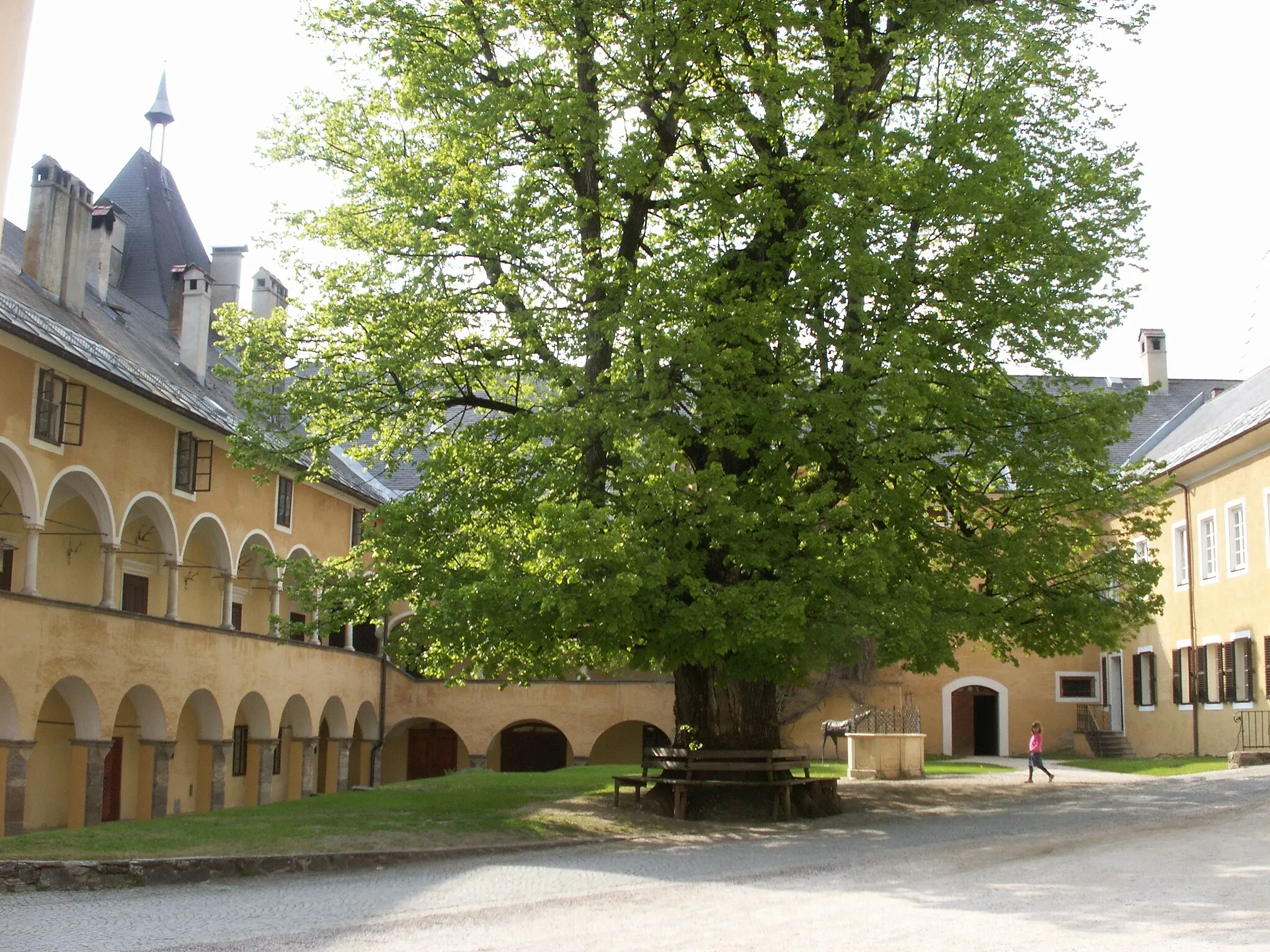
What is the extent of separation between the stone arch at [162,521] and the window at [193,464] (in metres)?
0.64

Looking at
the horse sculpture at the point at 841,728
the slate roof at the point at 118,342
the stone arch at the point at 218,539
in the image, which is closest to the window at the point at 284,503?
the slate roof at the point at 118,342

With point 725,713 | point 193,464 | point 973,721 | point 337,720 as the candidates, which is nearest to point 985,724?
point 973,721

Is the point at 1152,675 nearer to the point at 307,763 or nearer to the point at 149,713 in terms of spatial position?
the point at 307,763

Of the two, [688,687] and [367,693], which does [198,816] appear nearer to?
[688,687]

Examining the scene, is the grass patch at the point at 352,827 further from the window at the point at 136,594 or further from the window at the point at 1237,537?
the window at the point at 1237,537

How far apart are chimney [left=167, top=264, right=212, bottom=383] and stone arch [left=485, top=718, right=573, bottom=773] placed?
16.9 metres

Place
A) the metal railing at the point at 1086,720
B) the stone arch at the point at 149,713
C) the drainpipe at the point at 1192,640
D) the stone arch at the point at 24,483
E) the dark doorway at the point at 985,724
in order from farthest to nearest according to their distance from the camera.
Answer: the dark doorway at the point at 985,724 < the metal railing at the point at 1086,720 < the drainpipe at the point at 1192,640 < the stone arch at the point at 149,713 < the stone arch at the point at 24,483

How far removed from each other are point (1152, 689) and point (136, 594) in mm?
25146

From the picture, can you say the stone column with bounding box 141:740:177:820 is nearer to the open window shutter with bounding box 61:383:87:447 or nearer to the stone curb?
the open window shutter with bounding box 61:383:87:447

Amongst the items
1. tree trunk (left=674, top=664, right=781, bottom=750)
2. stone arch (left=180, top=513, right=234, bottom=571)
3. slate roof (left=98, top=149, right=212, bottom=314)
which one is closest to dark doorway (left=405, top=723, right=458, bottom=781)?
stone arch (left=180, top=513, right=234, bottom=571)

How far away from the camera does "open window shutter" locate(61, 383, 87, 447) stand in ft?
77.0

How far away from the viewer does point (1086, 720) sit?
1537 inches

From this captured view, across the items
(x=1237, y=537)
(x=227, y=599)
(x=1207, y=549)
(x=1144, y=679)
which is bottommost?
(x=1144, y=679)

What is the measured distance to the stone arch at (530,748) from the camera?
44406 mm
